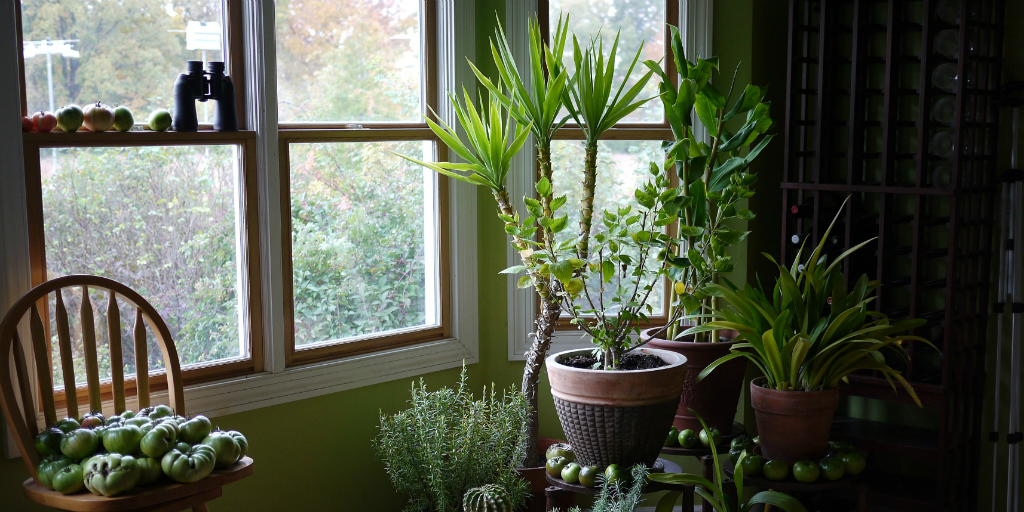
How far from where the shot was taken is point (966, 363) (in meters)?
3.04

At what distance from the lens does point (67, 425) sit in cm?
217

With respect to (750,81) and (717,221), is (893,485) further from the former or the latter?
(750,81)

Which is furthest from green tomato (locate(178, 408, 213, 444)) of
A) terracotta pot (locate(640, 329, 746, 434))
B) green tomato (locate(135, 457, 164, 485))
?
terracotta pot (locate(640, 329, 746, 434))

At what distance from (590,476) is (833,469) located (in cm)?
69

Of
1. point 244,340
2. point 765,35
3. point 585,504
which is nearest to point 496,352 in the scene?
point 585,504

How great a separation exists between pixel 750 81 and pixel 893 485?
5.38ft

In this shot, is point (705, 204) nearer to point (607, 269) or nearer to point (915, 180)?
point (607, 269)

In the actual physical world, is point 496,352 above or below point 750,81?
below

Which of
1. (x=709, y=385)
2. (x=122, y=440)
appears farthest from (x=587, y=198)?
(x=122, y=440)

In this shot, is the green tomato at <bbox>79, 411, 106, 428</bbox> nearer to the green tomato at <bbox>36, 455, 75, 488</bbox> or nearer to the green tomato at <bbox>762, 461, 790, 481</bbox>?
the green tomato at <bbox>36, 455, 75, 488</bbox>

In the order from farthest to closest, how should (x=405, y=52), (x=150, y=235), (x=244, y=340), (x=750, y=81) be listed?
(x=750, y=81)
(x=405, y=52)
(x=244, y=340)
(x=150, y=235)

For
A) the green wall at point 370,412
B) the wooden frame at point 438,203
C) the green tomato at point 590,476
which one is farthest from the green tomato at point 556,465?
the wooden frame at point 438,203

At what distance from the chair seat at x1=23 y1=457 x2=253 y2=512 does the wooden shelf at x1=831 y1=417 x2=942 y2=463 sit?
218 cm

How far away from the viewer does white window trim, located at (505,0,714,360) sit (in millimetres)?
3311
